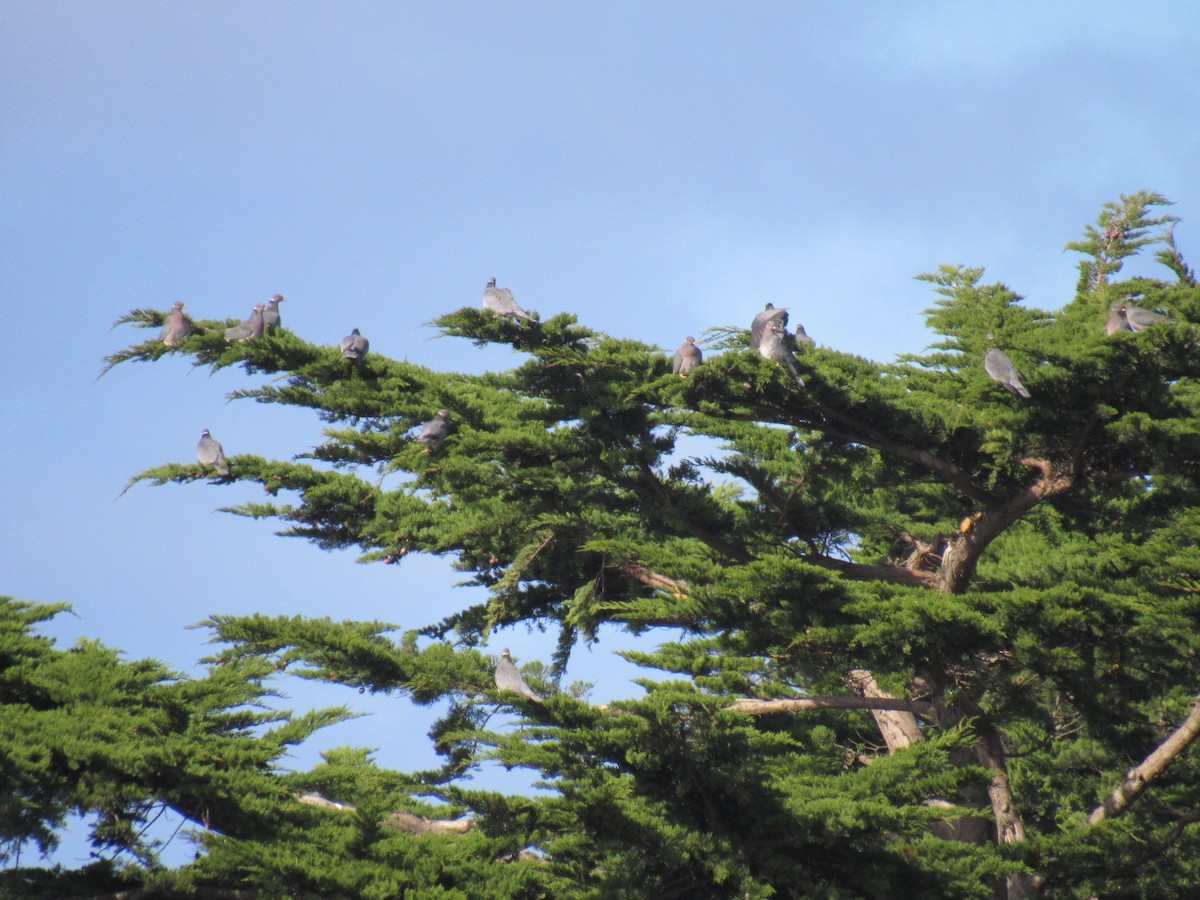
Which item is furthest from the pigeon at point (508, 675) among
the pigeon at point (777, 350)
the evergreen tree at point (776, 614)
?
the pigeon at point (777, 350)

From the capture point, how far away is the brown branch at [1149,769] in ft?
22.8

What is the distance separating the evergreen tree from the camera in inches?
250

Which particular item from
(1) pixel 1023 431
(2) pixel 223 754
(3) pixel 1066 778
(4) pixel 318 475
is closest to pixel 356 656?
(2) pixel 223 754

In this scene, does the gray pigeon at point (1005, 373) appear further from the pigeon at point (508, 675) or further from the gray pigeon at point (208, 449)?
the gray pigeon at point (208, 449)

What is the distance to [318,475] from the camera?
10.4m

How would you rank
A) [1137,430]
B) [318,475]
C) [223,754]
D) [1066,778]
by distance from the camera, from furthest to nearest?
[318,475] < [1066,778] < [1137,430] < [223,754]

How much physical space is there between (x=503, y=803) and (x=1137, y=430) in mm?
4273

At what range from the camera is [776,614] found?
7160mm

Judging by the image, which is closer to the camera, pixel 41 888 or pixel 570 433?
pixel 41 888

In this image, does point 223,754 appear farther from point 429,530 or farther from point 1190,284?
point 1190,284

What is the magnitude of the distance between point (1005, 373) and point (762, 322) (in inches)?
63.1

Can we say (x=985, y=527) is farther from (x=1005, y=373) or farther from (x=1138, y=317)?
(x=1138, y=317)

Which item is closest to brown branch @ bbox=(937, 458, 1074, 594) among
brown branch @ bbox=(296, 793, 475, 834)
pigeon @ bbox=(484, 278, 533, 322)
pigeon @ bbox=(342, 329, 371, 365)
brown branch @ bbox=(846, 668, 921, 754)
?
brown branch @ bbox=(846, 668, 921, 754)

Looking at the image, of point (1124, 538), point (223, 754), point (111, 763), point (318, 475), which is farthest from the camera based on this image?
point (318, 475)
